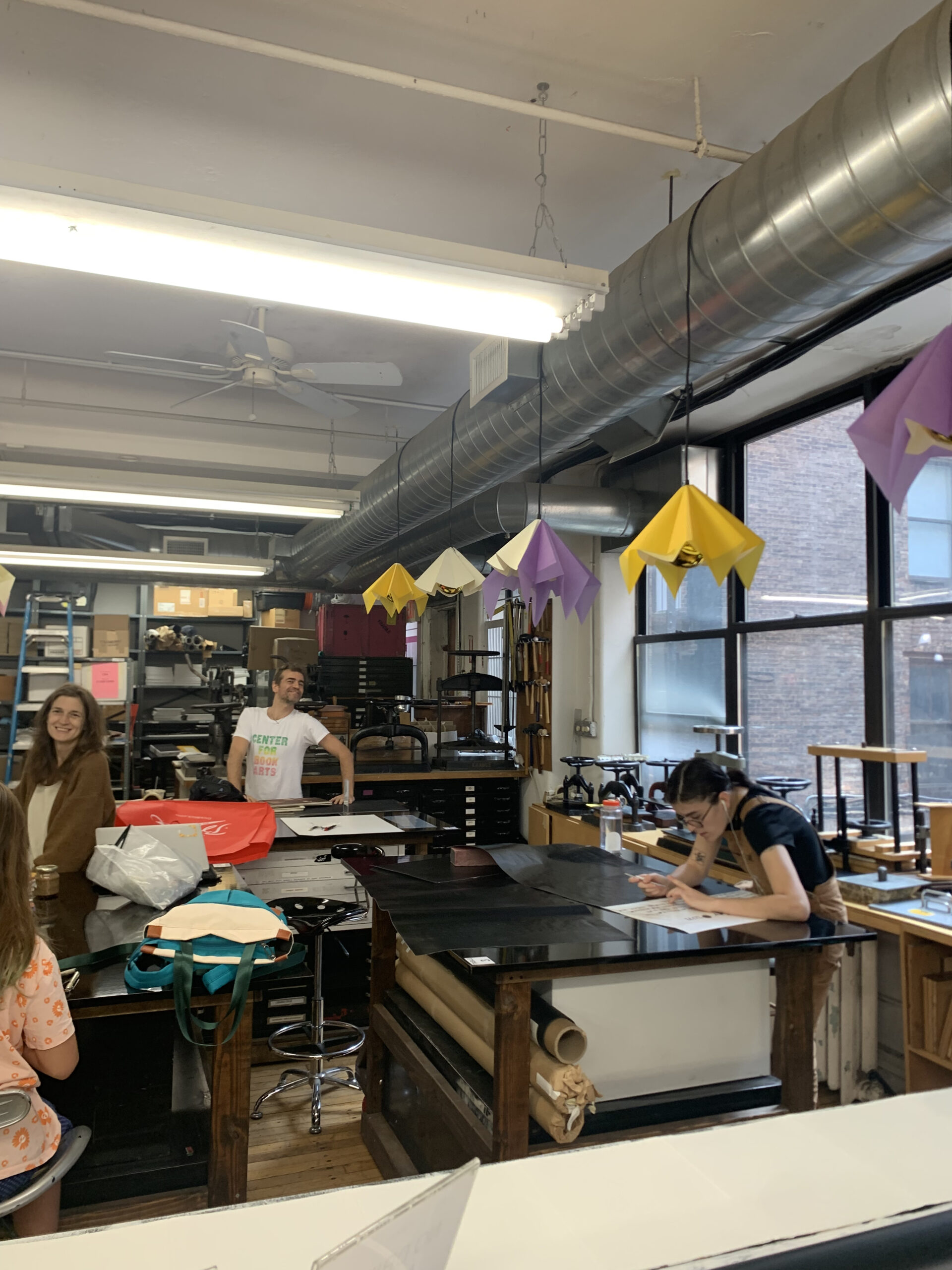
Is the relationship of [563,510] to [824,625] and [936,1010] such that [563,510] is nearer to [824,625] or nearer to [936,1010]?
[824,625]

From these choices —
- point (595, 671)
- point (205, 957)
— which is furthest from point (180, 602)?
point (205, 957)

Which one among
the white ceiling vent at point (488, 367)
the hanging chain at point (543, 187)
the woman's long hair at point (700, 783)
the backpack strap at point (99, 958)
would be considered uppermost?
the hanging chain at point (543, 187)

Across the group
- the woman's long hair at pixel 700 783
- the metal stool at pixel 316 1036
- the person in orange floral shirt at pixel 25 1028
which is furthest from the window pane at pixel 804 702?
the person in orange floral shirt at pixel 25 1028

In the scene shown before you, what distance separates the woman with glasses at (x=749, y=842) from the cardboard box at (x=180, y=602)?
778 cm

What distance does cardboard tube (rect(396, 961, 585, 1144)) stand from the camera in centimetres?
201

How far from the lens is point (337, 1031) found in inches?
153

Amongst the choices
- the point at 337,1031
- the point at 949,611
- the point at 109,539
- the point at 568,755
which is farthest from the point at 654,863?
→ the point at 109,539

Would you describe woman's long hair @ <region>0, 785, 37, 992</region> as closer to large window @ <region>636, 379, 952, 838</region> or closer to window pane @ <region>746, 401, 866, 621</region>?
large window @ <region>636, 379, 952, 838</region>

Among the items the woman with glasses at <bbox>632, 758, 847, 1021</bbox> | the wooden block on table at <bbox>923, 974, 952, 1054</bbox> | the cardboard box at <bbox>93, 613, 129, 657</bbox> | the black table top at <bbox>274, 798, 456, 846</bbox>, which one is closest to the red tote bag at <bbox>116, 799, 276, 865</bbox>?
the black table top at <bbox>274, 798, 456, 846</bbox>

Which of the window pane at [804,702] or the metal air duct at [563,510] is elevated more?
the metal air duct at [563,510]

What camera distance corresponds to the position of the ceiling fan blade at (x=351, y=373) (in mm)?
3754

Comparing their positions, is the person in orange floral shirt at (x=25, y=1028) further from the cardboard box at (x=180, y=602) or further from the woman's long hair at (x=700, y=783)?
the cardboard box at (x=180, y=602)

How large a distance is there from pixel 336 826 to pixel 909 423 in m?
3.11

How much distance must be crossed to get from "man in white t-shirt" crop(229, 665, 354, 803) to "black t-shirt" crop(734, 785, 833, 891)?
103 inches
